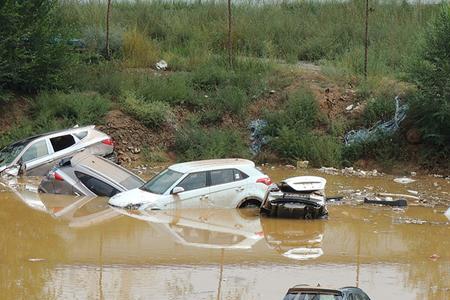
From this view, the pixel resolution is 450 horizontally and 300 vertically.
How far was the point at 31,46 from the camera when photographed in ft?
106

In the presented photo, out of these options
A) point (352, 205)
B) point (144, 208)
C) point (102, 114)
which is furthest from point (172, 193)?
point (102, 114)

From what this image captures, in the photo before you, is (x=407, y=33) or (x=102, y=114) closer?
(x=102, y=114)

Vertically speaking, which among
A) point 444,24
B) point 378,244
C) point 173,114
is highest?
point 444,24

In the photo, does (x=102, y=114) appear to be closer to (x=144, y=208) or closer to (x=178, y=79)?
(x=178, y=79)

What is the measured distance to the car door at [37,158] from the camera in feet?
87.0

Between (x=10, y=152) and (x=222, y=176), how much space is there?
785 centimetres

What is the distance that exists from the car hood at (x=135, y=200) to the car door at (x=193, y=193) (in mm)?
433

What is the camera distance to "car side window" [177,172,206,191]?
22.1m

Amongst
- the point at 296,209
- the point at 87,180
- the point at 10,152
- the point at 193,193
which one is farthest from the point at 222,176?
the point at 10,152

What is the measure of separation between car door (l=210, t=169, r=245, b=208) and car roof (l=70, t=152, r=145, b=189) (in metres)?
2.14

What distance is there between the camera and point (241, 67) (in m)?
34.9

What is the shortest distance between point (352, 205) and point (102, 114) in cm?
1114

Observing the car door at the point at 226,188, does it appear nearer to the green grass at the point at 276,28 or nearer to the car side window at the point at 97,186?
the car side window at the point at 97,186

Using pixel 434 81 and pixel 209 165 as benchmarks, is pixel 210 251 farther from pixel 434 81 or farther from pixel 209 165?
pixel 434 81
